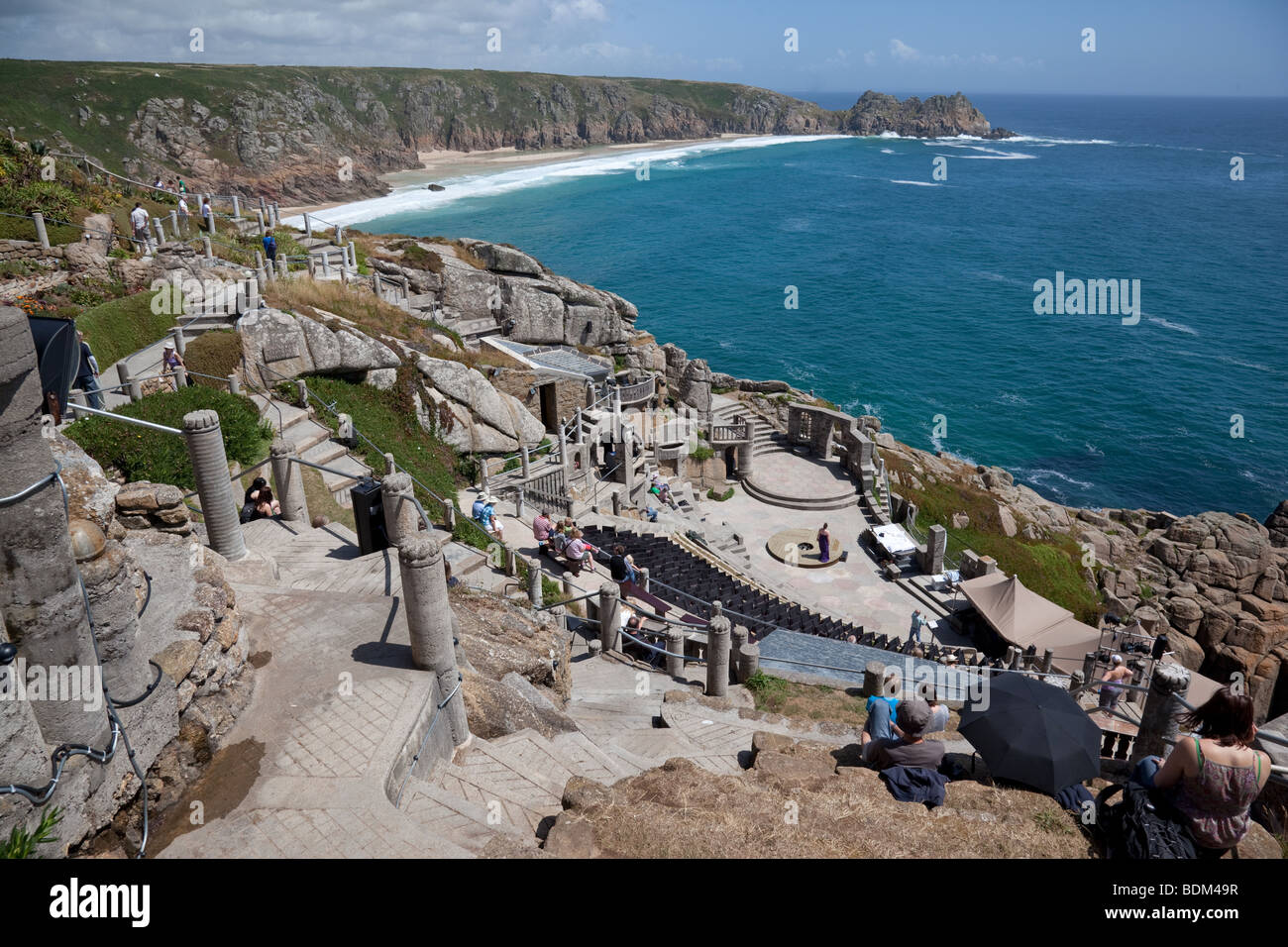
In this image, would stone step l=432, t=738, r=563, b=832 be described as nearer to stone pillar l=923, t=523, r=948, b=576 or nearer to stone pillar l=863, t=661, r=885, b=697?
stone pillar l=863, t=661, r=885, b=697

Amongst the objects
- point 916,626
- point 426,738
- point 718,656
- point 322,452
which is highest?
point 322,452

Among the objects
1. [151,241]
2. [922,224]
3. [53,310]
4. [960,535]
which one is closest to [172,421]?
[53,310]

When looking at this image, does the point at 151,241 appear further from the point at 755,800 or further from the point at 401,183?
the point at 401,183

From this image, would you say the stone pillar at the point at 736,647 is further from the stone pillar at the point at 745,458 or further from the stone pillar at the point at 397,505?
the stone pillar at the point at 745,458

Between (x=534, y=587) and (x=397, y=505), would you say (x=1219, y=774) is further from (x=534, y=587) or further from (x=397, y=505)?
(x=534, y=587)

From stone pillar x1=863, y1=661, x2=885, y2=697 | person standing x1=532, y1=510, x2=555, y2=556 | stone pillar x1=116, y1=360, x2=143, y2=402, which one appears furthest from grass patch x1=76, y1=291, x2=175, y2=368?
stone pillar x1=863, y1=661, x2=885, y2=697

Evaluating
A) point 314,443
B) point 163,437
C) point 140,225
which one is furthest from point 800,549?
point 140,225

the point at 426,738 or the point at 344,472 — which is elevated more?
the point at 344,472
